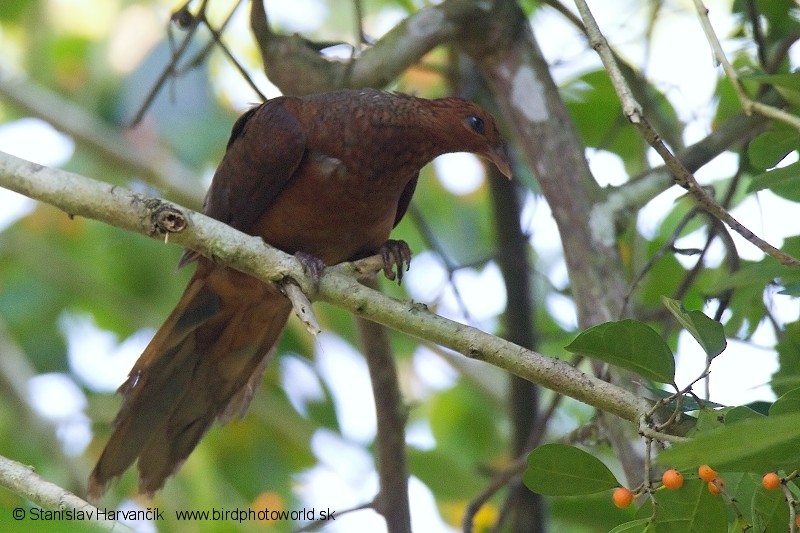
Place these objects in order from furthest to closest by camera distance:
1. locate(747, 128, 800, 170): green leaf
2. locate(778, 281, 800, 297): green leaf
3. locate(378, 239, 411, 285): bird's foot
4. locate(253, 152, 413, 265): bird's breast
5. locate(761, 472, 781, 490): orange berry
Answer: locate(378, 239, 411, 285): bird's foot → locate(253, 152, 413, 265): bird's breast → locate(747, 128, 800, 170): green leaf → locate(778, 281, 800, 297): green leaf → locate(761, 472, 781, 490): orange berry

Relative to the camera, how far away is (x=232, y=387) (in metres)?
3.98

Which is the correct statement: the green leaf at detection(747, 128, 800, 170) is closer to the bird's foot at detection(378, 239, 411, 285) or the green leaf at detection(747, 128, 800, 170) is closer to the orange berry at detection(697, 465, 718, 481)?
the orange berry at detection(697, 465, 718, 481)

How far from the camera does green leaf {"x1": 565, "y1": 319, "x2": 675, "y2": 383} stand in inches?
83.2

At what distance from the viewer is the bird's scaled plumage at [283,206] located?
370 cm

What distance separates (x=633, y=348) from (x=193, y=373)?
223 cm

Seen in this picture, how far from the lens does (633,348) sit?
7.03ft

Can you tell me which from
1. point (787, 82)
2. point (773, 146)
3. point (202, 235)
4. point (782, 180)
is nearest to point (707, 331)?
point (782, 180)

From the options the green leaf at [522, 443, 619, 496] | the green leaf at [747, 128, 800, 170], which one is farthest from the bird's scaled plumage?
the green leaf at [522, 443, 619, 496]

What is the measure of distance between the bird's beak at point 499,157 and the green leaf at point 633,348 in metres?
1.63

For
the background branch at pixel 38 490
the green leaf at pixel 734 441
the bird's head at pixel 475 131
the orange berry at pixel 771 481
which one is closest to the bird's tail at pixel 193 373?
the bird's head at pixel 475 131

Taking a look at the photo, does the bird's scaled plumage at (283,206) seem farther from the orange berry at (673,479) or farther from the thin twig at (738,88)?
the orange berry at (673,479)

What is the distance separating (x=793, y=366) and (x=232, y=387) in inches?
86.4

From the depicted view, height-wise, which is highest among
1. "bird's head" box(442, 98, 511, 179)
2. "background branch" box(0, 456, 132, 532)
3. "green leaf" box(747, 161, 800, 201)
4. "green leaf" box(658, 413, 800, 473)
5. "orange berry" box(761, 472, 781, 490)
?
"bird's head" box(442, 98, 511, 179)

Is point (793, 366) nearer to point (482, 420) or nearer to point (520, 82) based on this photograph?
point (520, 82)
